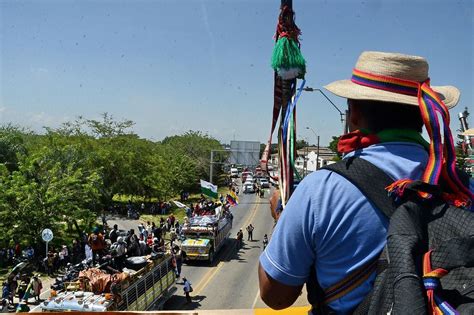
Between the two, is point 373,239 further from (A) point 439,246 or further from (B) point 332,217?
(A) point 439,246

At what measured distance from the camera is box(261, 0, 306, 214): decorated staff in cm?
334

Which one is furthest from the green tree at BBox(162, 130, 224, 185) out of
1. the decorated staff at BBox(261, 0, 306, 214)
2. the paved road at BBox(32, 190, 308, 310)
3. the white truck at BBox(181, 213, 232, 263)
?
the decorated staff at BBox(261, 0, 306, 214)

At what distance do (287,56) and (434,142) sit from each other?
1.97m

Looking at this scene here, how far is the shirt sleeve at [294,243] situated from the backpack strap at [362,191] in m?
0.12

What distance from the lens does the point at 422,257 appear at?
132 centimetres

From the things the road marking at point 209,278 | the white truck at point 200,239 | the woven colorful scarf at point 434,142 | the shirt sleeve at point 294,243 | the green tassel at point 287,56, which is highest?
the green tassel at point 287,56

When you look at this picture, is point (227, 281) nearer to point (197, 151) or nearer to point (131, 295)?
point (131, 295)

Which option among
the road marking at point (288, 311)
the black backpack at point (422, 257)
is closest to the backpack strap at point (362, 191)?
the black backpack at point (422, 257)

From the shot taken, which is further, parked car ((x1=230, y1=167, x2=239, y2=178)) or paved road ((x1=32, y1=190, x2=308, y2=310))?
parked car ((x1=230, y1=167, x2=239, y2=178))

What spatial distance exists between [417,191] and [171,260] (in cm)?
1503

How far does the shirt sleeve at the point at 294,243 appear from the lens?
1.61m

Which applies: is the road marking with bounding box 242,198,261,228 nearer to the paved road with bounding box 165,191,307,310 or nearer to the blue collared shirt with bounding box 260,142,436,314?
the paved road with bounding box 165,191,307,310

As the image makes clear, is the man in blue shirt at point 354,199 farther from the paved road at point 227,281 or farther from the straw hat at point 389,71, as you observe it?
the paved road at point 227,281

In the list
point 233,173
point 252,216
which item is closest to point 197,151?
point 233,173
